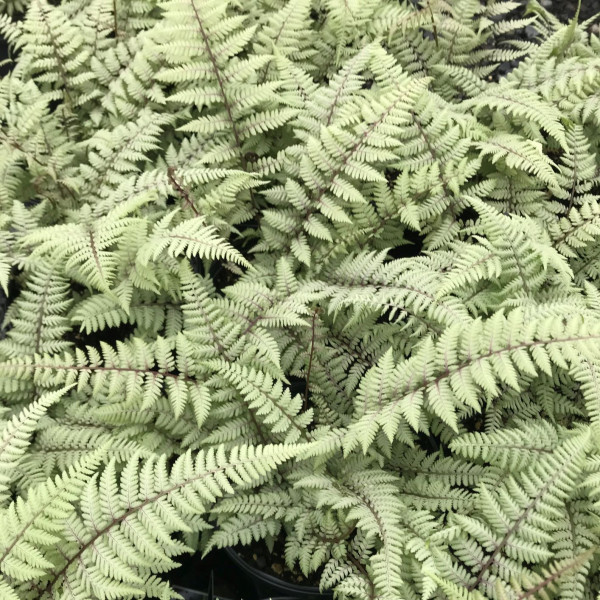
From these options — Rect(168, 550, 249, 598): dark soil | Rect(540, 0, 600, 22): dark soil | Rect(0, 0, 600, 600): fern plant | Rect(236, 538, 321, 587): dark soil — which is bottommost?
Rect(168, 550, 249, 598): dark soil

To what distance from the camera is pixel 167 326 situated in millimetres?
2951

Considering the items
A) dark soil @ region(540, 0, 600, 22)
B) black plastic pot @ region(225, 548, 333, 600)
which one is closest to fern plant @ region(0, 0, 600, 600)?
black plastic pot @ region(225, 548, 333, 600)

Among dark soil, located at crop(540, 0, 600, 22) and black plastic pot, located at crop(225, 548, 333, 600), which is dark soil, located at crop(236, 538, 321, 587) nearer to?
black plastic pot, located at crop(225, 548, 333, 600)

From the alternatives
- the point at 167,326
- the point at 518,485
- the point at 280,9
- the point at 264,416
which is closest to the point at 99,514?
the point at 264,416

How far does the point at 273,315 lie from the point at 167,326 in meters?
0.62

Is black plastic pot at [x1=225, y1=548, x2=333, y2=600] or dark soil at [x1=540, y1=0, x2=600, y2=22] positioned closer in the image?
black plastic pot at [x1=225, y1=548, x2=333, y2=600]

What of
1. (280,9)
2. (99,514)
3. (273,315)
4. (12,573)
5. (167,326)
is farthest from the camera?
(280,9)

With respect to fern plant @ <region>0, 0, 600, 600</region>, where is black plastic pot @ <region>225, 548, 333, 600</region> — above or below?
below

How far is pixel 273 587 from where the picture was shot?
266 centimetres

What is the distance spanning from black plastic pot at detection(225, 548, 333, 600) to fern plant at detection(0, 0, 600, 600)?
0.33 feet

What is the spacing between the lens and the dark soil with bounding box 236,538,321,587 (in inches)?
107

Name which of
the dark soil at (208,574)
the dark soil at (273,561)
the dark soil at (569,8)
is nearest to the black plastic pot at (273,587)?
the dark soil at (273,561)

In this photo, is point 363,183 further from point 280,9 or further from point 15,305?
point 15,305

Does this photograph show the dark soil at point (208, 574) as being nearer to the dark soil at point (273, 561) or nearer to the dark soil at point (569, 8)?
the dark soil at point (273, 561)
